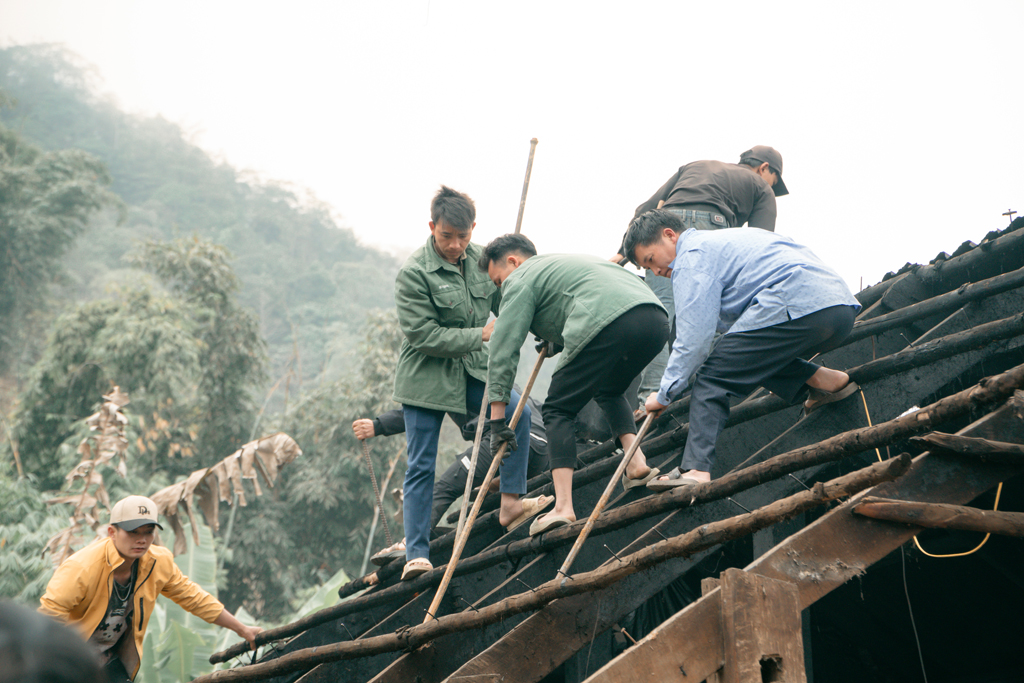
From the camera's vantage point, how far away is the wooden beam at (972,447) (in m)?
2.19

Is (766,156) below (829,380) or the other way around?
the other way around

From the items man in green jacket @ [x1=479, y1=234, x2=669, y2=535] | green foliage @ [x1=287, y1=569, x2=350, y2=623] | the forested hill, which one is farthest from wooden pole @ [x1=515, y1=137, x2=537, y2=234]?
the forested hill

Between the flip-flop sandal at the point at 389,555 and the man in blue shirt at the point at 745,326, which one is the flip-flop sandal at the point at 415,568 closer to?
the flip-flop sandal at the point at 389,555

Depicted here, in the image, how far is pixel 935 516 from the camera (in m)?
2.16

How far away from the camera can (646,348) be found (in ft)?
→ 10.7

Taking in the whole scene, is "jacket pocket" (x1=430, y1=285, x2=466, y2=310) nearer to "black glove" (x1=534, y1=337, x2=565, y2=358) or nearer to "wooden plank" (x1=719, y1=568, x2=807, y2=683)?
"black glove" (x1=534, y1=337, x2=565, y2=358)

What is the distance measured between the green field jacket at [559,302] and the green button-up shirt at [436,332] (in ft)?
1.44

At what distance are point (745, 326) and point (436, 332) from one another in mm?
1487

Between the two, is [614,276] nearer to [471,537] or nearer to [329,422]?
[471,537]

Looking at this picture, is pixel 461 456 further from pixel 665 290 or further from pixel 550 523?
pixel 550 523

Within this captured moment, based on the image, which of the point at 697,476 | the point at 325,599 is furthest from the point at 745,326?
the point at 325,599

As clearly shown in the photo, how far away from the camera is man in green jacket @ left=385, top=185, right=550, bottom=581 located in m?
3.68

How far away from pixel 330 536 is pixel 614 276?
13.9m

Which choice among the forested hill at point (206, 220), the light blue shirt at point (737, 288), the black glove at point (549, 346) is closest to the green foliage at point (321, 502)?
the forested hill at point (206, 220)
